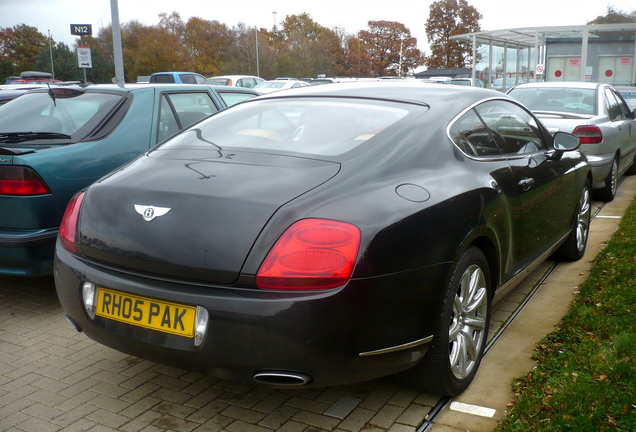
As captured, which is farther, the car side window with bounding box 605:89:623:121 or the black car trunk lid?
the car side window with bounding box 605:89:623:121

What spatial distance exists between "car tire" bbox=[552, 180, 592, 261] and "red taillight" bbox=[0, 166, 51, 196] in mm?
4030

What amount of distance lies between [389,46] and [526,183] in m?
106

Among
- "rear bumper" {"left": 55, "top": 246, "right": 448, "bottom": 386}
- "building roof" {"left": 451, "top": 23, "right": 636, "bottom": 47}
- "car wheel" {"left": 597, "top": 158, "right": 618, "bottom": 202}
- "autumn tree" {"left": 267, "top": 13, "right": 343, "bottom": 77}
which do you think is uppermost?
"autumn tree" {"left": 267, "top": 13, "right": 343, "bottom": 77}

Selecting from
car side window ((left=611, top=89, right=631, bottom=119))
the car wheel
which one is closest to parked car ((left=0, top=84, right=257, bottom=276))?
the car wheel

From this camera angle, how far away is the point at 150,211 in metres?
2.69

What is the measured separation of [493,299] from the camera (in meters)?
3.51

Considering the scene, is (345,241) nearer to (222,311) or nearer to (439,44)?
Answer: (222,311)

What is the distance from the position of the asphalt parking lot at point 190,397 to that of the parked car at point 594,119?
4.05 metres

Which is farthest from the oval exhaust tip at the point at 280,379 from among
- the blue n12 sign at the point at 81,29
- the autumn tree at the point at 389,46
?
the autumn tree at the point at 389,46

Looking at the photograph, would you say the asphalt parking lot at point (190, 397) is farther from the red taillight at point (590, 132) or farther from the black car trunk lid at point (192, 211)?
the red taillight at point (590, 132)

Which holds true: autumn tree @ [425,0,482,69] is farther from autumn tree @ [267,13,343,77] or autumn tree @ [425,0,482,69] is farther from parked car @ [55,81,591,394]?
parked car @ [55,81,591,394]

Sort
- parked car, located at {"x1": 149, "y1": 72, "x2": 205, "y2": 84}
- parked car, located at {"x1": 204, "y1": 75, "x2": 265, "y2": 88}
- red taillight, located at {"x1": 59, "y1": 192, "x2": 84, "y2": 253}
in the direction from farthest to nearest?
parked car, located at {"x1": 204, "y1": 75, "x2": 265, "y2": 88} < parked car, located at {"x1": 149, "y1": 72, "x2": 205, "y2": 84} < red taillight, located at {"x1": 59, "y1": 192, "x2": 84, "y2": 253}

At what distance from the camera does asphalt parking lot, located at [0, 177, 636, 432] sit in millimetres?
2896

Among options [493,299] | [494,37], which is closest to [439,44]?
[494,37]
